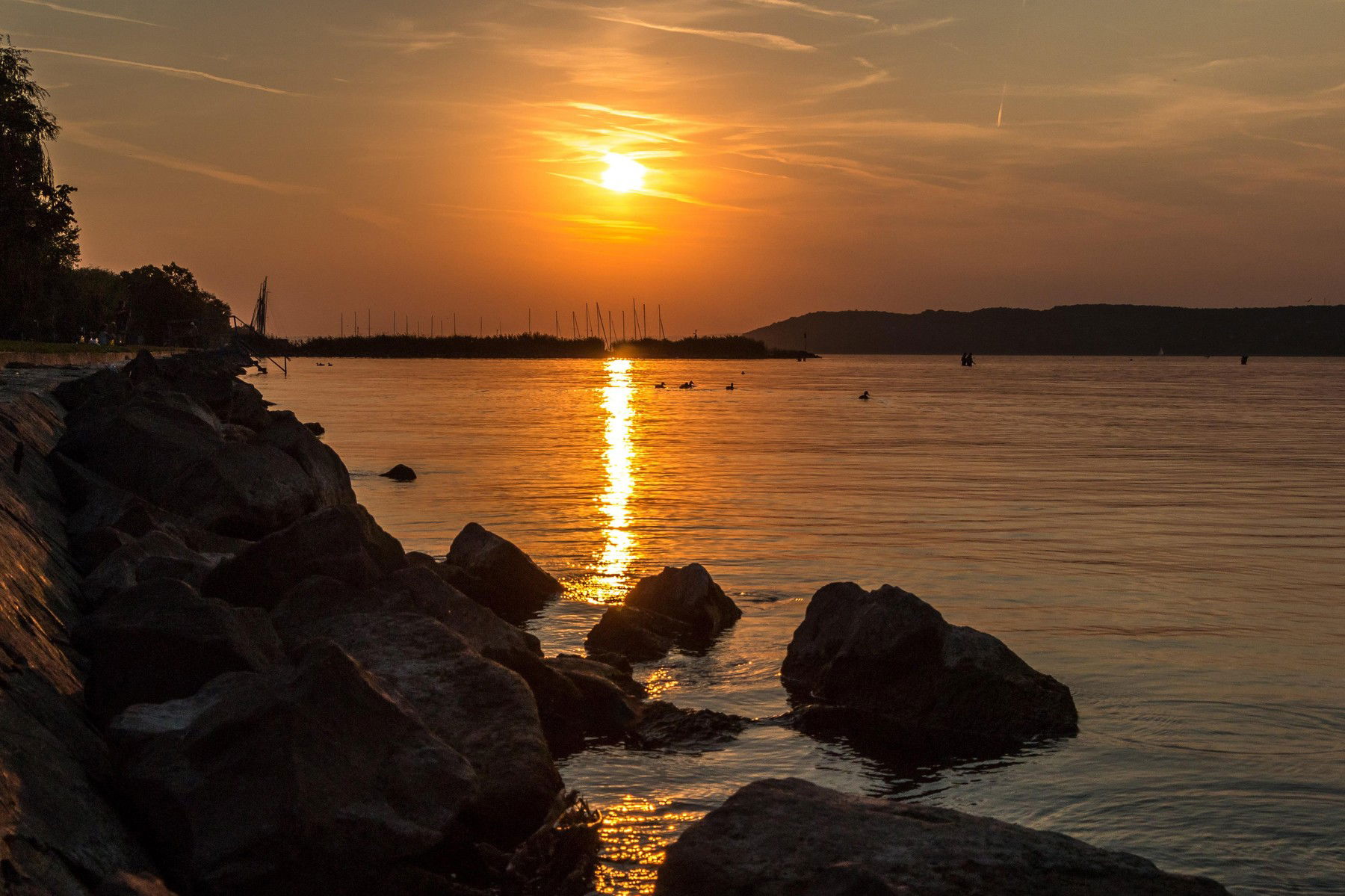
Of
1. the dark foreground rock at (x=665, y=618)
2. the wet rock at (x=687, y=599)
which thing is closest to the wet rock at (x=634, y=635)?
the dark foreground rock at (x=665, y=618)

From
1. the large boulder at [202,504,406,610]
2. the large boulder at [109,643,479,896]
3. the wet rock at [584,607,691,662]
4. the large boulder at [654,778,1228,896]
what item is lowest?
the wet rock at [584,607,691,662]

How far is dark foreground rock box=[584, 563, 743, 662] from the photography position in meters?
11.2

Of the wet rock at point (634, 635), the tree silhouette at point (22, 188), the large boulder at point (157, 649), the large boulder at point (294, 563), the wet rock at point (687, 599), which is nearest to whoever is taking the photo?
the large boulder at point (157, 649)

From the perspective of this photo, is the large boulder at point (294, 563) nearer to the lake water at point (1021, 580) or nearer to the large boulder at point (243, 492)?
the lake water at point (1021, 580)

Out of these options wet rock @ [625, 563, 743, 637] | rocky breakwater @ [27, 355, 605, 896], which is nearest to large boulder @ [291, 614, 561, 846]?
rocky breakwater @ [27, 355, 605, 896]

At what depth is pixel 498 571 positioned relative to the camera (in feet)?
43.9

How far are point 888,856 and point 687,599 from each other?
6.75 meters

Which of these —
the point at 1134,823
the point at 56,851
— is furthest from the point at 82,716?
the point at 1134,823

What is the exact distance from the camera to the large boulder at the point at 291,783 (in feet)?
17.0

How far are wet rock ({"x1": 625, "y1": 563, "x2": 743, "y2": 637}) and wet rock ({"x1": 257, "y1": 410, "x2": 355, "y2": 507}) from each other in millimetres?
4564

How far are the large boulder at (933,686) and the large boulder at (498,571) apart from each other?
4.52m

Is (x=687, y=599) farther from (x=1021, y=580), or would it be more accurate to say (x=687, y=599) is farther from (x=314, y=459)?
(x=314, y=459)

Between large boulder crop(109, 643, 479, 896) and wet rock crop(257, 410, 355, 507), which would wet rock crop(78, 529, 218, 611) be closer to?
large boulder crop(109, 643, 479, 896)

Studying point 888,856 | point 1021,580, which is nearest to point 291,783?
point 888,856
